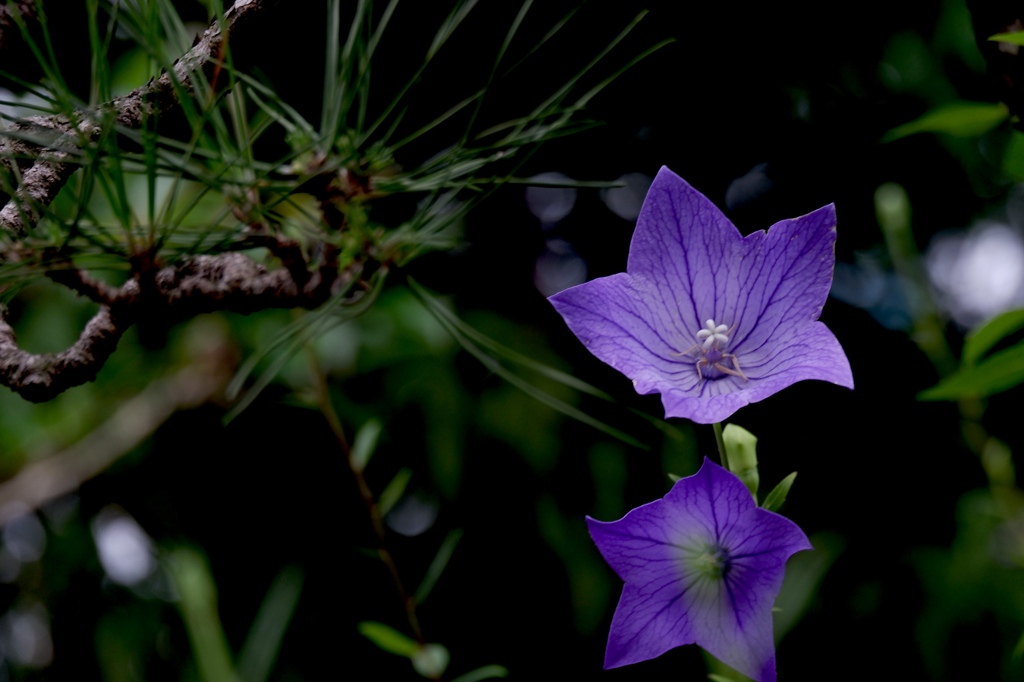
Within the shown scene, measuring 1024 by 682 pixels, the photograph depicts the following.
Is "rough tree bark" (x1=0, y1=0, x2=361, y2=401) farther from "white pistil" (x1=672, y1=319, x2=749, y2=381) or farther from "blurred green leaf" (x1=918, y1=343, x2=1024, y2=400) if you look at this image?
"blurred green leaf" (x1=918, y1=343, x2=1024, y2=400)

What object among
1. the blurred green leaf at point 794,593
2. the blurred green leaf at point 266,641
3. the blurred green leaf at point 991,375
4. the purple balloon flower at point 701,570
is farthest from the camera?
the blurred green leaf at point 266,641

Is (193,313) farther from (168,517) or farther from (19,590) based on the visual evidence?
(19,590)

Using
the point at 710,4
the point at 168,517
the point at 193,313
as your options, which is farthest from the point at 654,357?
the point at 168,517

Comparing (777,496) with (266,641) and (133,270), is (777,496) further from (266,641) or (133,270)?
(266,641)

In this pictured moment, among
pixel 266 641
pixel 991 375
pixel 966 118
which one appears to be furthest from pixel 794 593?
pixel 266 641

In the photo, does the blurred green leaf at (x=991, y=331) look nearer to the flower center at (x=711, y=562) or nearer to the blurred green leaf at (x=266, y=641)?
the flower center at (x=711, y=562)

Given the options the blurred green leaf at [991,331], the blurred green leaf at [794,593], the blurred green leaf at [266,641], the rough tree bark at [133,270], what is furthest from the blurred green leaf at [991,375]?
the blurred green leaf at [266,641]
